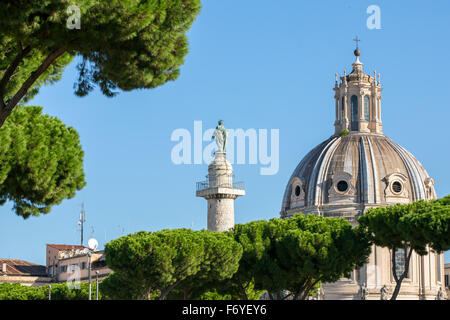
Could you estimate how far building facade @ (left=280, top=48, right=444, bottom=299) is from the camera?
235 ft

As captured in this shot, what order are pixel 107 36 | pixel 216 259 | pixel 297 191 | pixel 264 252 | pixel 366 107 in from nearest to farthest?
pixel 107 36
pixel 216 259
pixel 264 252
pixel 297 191
pixel 366 107

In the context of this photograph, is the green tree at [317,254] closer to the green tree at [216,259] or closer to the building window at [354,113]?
the green tree at [216,259]

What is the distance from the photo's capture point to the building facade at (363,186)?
235ft

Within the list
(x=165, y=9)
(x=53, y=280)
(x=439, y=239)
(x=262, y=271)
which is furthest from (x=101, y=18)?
(x=53, y=280)

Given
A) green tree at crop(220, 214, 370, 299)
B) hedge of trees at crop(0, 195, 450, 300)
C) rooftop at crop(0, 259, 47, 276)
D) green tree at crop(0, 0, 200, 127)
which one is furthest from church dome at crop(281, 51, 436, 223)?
green tree at crop(0, 0, 200, 127)

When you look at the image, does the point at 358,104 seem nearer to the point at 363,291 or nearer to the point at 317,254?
the point at 363,291

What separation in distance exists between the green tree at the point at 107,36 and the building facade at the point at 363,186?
53783 millimetres

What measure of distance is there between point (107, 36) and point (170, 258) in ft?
91.8

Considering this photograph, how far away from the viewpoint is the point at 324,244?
4675 cm

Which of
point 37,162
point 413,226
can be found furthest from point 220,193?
point 37,162

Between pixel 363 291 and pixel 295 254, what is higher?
pixel 295 254

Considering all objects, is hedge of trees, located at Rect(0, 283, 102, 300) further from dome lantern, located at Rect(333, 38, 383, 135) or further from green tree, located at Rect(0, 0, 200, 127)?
green tree, located at Rect(0, 0, 200, 127)

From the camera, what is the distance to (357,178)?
74.8 meters

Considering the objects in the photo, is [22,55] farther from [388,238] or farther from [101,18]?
[388,238]
